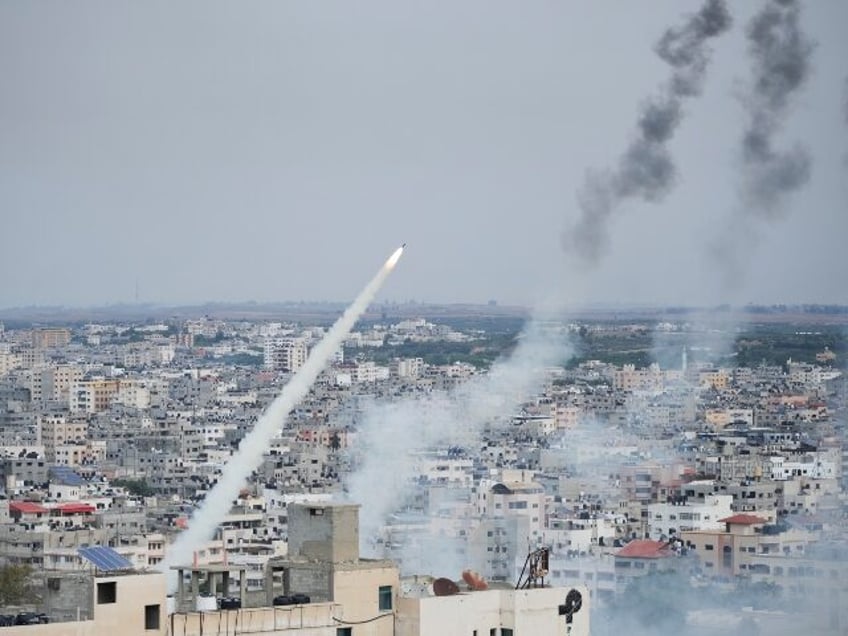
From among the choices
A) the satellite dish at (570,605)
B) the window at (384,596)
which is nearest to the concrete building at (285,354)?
the satellite dish at (570,605)

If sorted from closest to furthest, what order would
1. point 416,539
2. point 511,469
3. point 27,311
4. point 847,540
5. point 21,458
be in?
point 416,539 < point 847,540 < point 511,469 < point 21,458 < point 27,311

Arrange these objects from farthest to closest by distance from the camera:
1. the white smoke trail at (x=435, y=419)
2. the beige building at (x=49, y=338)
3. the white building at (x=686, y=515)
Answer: the beige building at (x=49, y=338)
the white smoke trail at (x=435, y=419)
the white building at (x=686, y=515)

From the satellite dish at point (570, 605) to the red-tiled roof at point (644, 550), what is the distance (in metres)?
34.4

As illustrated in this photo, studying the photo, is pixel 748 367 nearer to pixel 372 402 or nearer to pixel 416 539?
pixel 372 402

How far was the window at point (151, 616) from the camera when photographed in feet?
69.7

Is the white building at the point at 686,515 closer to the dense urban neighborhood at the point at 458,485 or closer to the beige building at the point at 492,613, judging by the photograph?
the dense urban neighborhood at the point at 458,485

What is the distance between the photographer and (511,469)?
3068 inches

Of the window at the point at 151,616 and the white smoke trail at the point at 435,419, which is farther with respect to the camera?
the white smoke trail at the point at 435,419

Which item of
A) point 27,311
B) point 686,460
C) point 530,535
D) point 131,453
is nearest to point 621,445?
point 686,460

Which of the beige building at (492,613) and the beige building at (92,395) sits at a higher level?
the beige building at (92,395)

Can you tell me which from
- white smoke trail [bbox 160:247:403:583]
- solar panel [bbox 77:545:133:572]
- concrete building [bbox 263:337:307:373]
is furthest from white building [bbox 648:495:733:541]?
concrete building [bbox 263:337:307:373]

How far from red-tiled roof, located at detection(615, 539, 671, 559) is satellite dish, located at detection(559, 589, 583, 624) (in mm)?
34360

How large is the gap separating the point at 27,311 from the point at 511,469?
104753mm

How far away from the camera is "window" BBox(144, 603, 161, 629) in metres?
21.2
